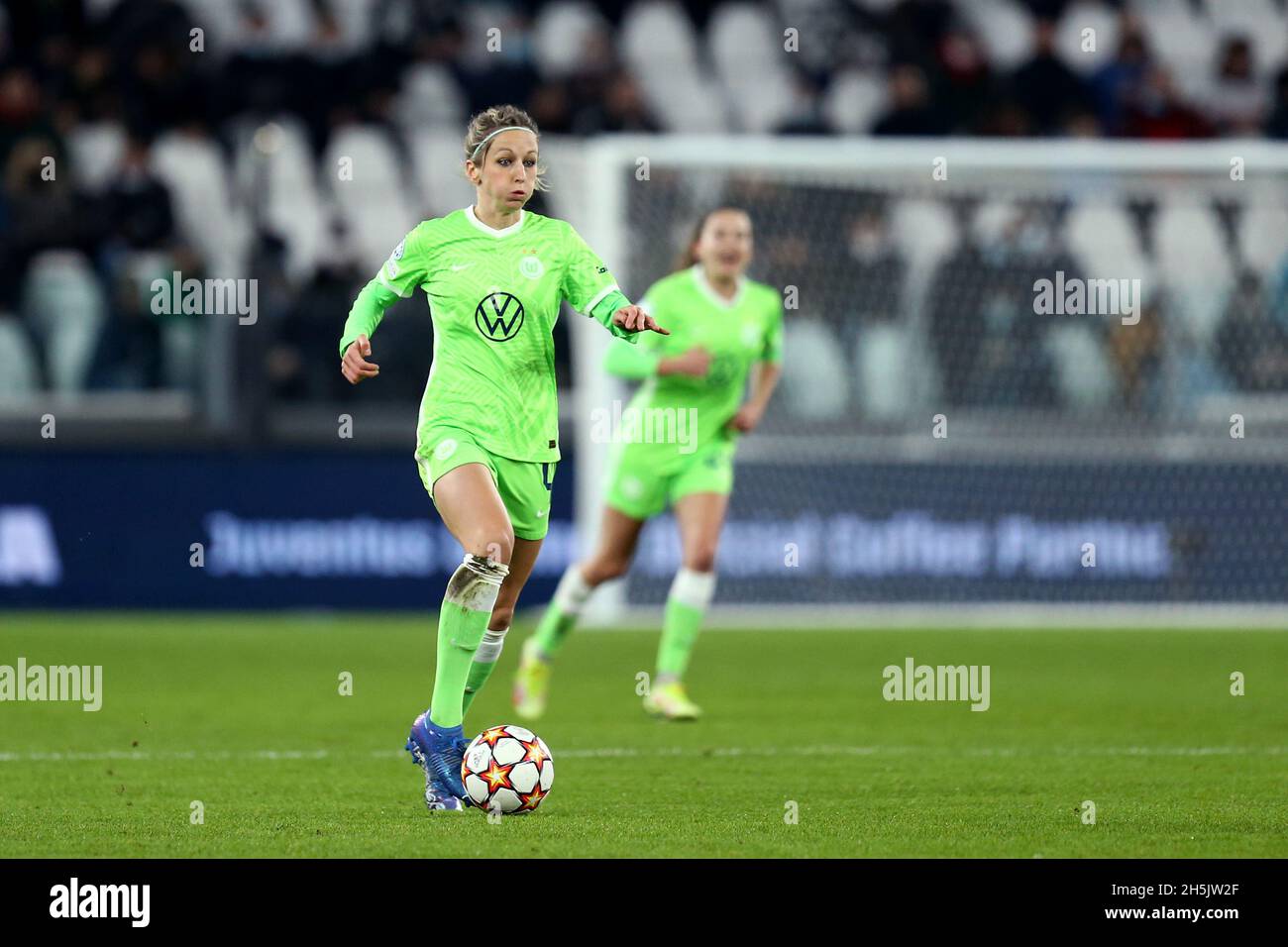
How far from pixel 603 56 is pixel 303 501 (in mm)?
5635

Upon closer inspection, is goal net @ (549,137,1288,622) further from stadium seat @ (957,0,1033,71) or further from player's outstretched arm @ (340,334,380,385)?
player's outstretched arm @ (340,334,380,385)

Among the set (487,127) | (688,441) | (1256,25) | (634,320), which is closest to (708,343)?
(688,441)

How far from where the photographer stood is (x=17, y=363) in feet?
52.3

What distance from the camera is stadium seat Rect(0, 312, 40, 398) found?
15.9 m

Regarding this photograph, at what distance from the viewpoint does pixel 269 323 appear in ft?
53.3

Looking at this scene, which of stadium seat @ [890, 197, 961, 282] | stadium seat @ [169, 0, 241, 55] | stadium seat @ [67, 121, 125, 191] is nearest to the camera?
stadium seat @ [890, 197, 961, 282]

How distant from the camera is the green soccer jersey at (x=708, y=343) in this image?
10.7 m

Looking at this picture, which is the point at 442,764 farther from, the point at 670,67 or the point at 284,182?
the point at 670,67

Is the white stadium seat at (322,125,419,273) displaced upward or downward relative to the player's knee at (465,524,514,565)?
upward

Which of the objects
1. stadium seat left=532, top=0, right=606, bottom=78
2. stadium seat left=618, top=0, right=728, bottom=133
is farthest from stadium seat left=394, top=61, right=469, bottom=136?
stadium seat left=618, top=0, right=728, bottom=133

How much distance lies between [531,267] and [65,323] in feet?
31.2

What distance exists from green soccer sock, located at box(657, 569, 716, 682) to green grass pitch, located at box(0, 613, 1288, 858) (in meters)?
0.31

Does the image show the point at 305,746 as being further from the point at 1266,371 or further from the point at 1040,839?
the point at 1266,371

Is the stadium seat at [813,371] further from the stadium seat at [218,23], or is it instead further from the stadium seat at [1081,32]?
the stadium seat at [218,23]
